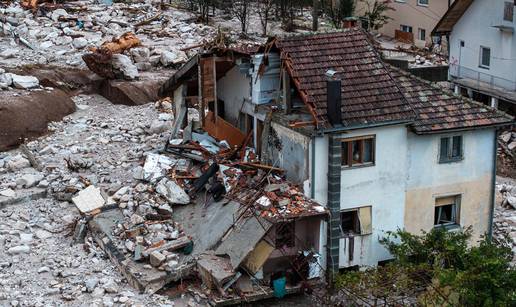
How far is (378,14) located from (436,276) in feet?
116

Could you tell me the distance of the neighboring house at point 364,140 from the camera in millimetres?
21312

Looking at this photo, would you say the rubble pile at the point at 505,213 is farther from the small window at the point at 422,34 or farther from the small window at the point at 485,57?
the small window at the point at 422,34

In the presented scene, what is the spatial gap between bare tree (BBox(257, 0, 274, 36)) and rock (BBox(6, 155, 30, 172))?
24.8 m

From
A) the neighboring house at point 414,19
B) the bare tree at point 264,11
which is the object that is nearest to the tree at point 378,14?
the neighboring house at point 414,19

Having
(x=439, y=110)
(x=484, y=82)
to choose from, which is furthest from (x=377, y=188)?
(x=484, y=82)

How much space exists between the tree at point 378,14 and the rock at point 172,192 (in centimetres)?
3140

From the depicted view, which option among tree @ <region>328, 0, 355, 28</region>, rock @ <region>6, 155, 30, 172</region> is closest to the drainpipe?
rock @ <region>6, 155, 30, 172</region>

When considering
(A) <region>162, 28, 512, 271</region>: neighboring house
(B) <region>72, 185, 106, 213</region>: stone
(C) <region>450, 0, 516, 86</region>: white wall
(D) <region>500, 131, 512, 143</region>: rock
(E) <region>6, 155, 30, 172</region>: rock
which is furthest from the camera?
(C) <region>450, 0, 516, 86</region>: white wall

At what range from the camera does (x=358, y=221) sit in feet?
72.5

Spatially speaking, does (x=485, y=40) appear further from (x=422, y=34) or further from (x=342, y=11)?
(x=342, y=11)

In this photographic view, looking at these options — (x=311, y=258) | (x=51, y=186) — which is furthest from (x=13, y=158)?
(x=311, y=258)

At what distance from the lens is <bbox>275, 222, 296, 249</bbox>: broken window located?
68.3 feet

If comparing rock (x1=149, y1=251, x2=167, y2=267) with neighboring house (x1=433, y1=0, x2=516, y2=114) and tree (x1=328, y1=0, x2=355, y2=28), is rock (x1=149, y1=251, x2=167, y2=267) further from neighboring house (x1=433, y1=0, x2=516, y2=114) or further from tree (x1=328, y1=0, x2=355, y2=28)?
tree (x1=328, y1=0, x2=355, y2=28)

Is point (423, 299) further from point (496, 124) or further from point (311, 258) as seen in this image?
point (496, 124)
